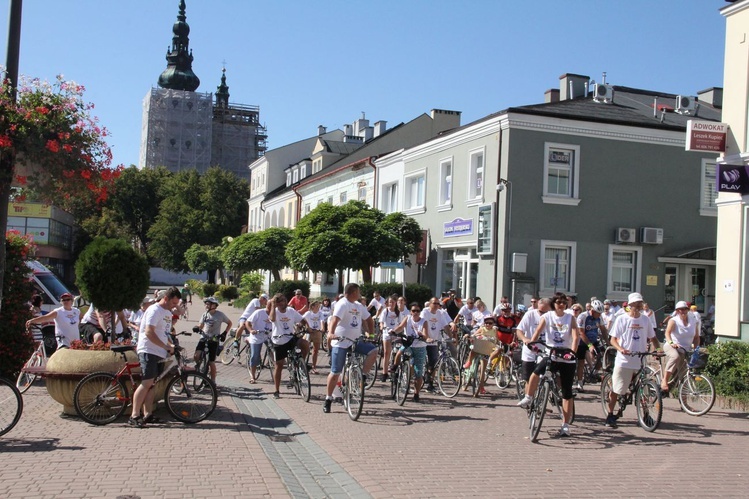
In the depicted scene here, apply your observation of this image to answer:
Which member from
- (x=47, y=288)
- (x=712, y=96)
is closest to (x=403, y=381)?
(x=47, y=288)

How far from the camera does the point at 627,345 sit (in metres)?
10.4

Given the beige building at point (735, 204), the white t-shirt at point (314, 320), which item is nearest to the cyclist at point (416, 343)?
the white t-shirt at point (314, 320)

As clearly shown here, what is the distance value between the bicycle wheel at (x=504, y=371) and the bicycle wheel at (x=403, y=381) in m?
2.82

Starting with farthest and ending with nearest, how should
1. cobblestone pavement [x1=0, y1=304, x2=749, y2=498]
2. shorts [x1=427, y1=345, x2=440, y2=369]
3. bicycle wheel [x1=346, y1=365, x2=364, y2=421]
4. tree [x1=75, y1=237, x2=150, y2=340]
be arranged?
shorts [x1=427, y1=345, x2=440, y2=369]
tree [x1=75, y1=237, x2=150, y2=340]
bicycle wheel [x1=346, y1=365, x2=364, y2=421]
cobblestone pavement [x1=0, y1=304, x2=749, y2=498]

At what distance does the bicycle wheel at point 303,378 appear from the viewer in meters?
12.3

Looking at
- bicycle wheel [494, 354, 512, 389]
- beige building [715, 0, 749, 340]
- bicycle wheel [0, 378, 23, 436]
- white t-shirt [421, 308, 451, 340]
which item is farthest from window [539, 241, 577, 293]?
bicycle wheel [0, 378, 23, 436]

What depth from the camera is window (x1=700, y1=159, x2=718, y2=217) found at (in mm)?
26312

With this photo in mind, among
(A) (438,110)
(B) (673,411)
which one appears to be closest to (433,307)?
(B) (673,411)

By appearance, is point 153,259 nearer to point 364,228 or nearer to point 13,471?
point 364,228

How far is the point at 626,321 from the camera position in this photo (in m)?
10.4

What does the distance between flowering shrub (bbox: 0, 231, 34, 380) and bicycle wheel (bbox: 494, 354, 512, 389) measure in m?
8.14

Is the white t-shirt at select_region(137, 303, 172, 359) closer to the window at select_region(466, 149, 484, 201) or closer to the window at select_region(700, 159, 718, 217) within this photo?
the window at select_region(466, 149, 484, 201)

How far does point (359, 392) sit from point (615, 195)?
1721cm

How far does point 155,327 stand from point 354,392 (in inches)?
115
